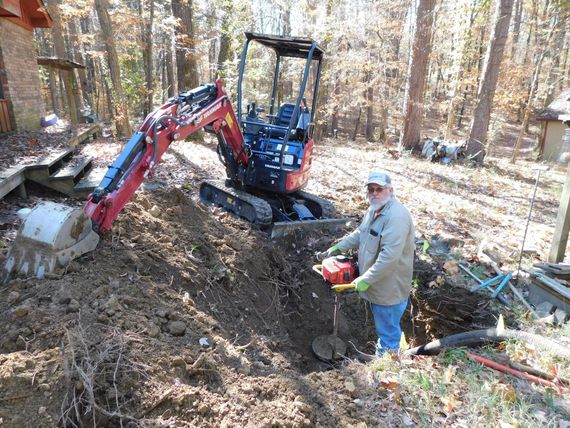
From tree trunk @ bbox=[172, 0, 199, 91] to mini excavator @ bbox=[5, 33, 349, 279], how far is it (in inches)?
238

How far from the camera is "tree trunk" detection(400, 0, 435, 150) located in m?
13.4

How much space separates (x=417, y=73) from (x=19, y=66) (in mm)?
12880

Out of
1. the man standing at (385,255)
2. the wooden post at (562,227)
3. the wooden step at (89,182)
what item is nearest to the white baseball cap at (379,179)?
the man standing at (385,255)

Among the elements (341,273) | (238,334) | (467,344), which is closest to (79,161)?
(238,334)

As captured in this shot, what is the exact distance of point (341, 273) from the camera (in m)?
3.89

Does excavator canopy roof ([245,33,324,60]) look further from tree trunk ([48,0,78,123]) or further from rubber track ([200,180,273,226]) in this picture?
tree trunk ([48,0,78,123])

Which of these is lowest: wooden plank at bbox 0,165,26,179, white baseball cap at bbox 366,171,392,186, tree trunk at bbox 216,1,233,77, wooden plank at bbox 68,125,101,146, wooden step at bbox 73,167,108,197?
wooden step at bbox 73,167,108,197

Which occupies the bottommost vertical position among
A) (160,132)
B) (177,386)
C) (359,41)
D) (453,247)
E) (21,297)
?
(453,247)

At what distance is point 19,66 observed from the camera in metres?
11.3

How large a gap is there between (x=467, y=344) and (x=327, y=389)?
168cm

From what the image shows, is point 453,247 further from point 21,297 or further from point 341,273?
point 21,297

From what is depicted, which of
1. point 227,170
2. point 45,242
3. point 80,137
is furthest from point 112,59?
point 45,242

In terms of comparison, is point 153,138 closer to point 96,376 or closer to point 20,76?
point 96,376

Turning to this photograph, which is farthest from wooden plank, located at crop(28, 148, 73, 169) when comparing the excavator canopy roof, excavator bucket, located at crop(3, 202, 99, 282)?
the excavator canopy roof
